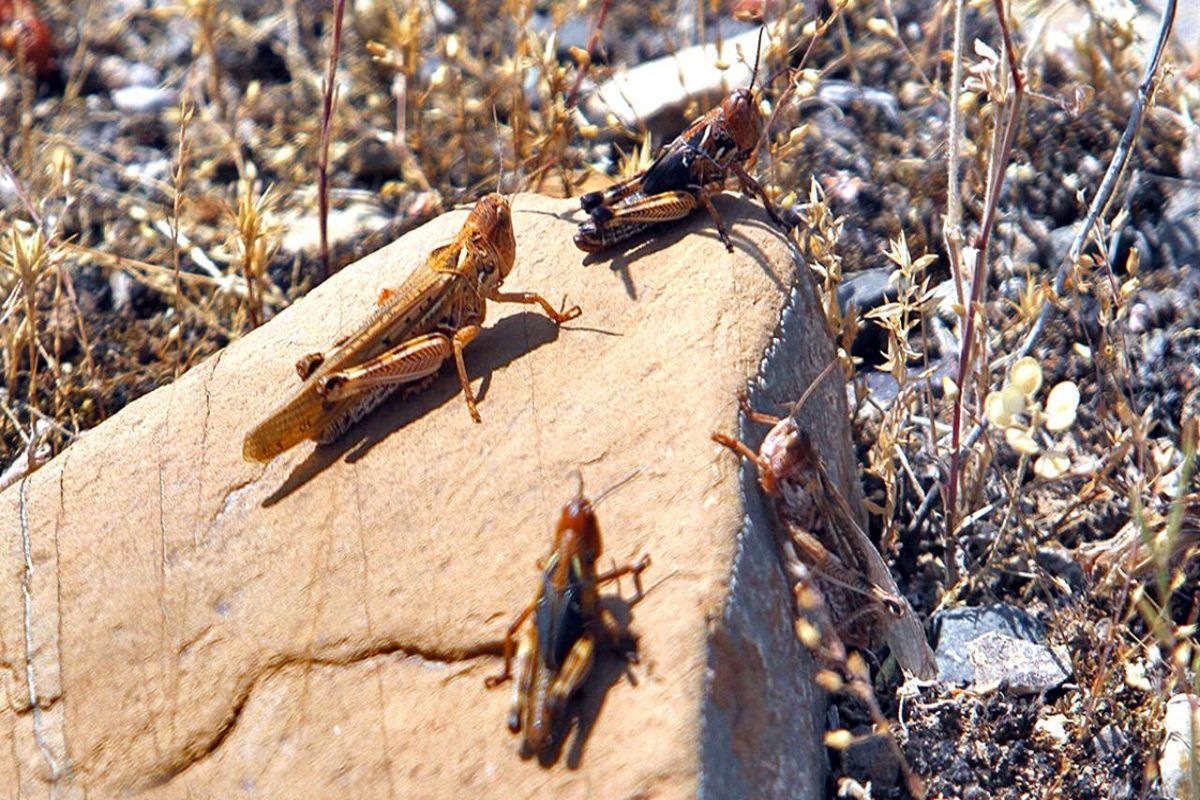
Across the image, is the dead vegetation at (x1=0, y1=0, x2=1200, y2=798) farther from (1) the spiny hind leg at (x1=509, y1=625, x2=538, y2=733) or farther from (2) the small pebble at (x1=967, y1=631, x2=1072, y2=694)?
(1) the spiny hind leg at (x1=509, y1=625, x2=538, y2=733)

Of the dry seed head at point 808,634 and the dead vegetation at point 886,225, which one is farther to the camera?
the dead vegetation at point 886,225

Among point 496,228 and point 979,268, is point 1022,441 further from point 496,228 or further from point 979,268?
point 496,228

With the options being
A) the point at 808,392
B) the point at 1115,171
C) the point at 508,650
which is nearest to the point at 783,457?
the point at 808,392

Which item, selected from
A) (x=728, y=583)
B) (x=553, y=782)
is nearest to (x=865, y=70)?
(x=728, y=583)

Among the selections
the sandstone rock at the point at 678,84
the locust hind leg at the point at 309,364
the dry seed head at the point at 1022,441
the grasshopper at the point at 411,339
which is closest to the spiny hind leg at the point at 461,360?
the grasshopper at the point at 411,339

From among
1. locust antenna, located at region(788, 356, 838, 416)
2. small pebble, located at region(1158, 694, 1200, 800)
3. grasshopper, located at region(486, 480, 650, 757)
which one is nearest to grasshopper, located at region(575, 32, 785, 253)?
locust antenna, located at region(788, 356, 838, 416)

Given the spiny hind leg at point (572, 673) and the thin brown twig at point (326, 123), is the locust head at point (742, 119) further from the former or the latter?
the spiny hind leg at point (572, 673)
